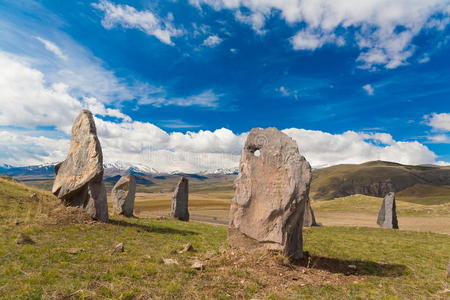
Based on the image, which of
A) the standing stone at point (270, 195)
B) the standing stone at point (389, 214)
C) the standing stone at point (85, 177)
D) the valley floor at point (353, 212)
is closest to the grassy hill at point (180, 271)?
the standing stone at point (270, 195)

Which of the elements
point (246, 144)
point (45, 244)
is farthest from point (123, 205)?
point (246, 144)

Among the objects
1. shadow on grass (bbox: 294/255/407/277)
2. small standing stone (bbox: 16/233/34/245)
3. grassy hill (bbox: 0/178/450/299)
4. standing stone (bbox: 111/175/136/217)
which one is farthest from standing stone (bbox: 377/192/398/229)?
small standing stone (bbox: 16/233/34/245)

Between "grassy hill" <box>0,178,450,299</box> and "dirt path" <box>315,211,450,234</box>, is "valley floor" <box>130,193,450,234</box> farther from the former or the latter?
"grassy hill" <box>0,178,450,299</box>

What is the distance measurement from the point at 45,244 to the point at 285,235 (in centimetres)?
898

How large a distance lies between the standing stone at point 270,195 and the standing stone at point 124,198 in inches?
656

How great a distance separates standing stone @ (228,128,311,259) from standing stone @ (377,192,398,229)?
22571 mm

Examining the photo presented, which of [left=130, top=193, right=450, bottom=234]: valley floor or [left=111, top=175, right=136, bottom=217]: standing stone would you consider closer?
[left=111, top=175, right=136, bottom=217]: standing stone

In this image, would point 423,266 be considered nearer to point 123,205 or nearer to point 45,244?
point 45,244

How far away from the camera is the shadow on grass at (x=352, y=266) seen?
10.7 meters

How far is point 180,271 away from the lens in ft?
29.5

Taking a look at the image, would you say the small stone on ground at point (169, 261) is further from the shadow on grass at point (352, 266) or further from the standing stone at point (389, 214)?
the standing stone at point (389, 214)

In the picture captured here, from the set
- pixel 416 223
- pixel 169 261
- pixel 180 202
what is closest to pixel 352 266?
pixel 169 261

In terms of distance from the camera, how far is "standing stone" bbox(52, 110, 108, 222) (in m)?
17.2

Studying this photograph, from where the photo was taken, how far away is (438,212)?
158ft
